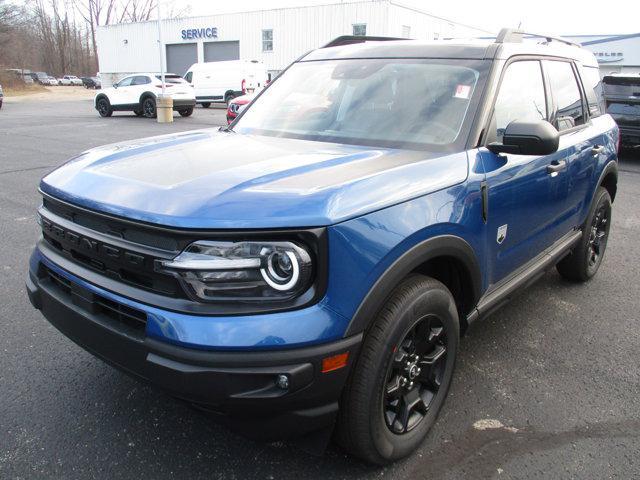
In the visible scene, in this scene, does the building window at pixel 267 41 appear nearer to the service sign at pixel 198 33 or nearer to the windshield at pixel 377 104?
the service sign at pixel 198 33

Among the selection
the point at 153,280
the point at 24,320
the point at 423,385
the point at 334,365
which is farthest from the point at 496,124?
the point at 24,320

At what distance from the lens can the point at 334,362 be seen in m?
1.87

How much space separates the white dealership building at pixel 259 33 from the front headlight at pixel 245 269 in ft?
85.7

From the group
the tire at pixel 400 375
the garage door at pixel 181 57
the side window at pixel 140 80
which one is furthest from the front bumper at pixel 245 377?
the garage door at pixel 181 57

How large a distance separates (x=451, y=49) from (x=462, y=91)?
14.4 inches

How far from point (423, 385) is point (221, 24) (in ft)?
122

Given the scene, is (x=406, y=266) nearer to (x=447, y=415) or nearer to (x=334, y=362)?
(x=334, y=362)

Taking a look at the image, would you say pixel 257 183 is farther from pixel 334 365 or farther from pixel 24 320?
pixel 24 320

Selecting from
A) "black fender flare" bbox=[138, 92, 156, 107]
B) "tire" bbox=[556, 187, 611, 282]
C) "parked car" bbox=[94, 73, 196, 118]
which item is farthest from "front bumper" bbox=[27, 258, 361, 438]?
"black fender flare" bbox=[138, 92, 156, 107]

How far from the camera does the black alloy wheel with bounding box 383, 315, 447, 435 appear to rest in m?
2.28

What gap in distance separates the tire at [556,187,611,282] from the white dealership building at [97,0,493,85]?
927 inches

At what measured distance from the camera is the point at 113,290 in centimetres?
203

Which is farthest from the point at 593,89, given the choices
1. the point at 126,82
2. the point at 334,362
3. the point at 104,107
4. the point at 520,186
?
the point at 104,107

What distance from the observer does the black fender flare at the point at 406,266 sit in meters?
1.94
